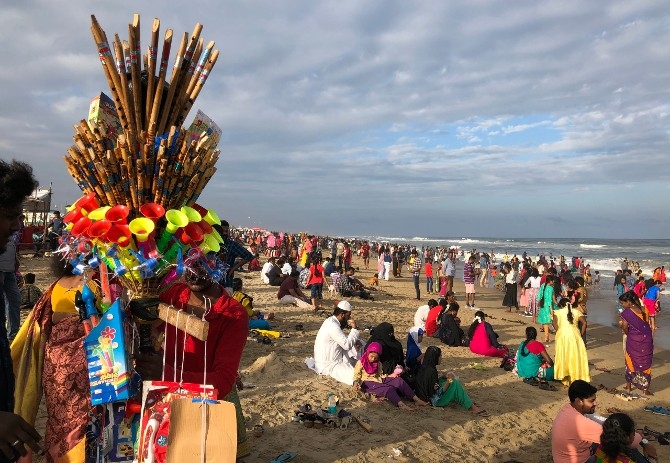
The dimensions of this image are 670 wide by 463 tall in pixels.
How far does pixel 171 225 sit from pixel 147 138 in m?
0.49

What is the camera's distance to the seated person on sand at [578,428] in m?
4.52

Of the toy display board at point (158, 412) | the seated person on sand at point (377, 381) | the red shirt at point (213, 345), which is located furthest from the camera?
the seated person on sand at point (377, 381)

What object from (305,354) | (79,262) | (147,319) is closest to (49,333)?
(79,262)

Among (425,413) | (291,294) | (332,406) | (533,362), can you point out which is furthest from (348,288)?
(332,406)

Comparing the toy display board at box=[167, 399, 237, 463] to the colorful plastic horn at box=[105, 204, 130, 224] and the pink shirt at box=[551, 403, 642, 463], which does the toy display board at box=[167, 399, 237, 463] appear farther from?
the pink shirt at box=[551, 403, 642, 463]

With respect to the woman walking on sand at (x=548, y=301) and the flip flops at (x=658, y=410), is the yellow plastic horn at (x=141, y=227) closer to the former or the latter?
the flip flops at (x=658, y=410)

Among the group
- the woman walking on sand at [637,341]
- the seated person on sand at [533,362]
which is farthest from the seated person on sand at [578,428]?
the woman walking on sand at [637,341]

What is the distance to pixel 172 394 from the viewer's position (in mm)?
2193

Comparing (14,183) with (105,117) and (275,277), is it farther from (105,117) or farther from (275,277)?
(275,277)

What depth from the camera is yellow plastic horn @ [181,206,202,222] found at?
2.41 m

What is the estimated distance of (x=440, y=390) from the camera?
6.56 metres

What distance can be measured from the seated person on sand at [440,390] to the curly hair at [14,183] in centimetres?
578

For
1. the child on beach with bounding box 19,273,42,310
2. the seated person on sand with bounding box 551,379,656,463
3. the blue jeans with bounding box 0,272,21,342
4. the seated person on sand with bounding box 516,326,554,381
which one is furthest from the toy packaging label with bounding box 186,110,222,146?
the child on beach with bounding box 19,273,42,310

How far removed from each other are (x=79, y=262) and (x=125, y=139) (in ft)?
2.29
